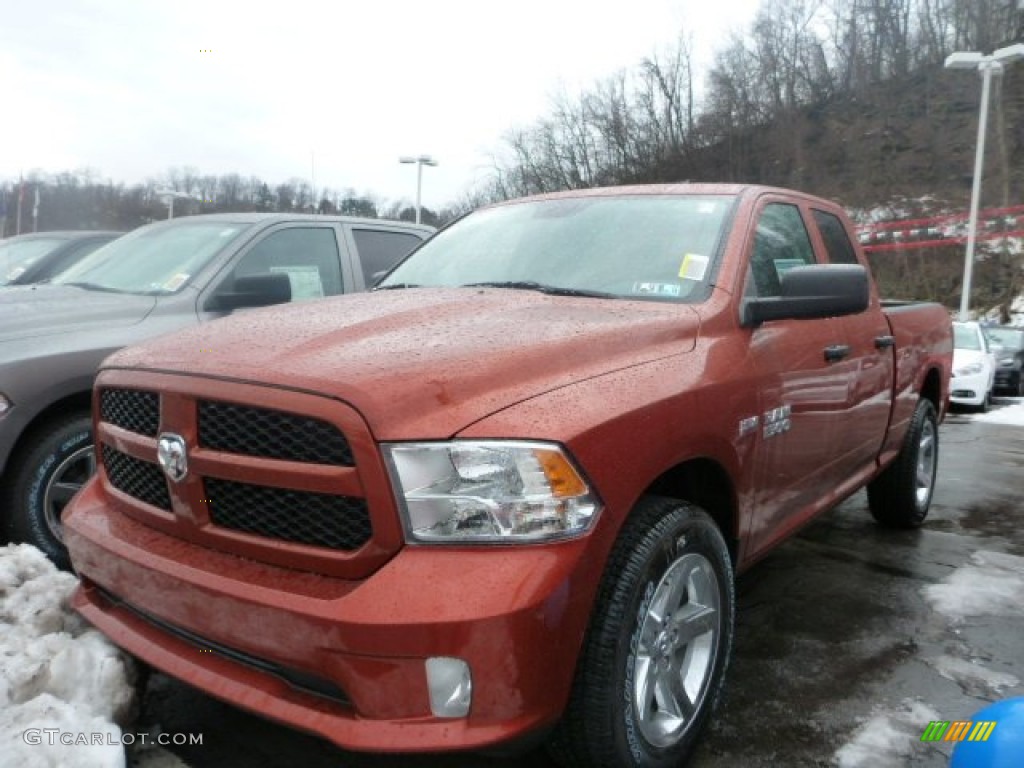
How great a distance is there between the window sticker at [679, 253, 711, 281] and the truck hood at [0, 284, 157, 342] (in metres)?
2.68

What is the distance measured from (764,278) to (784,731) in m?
1.63

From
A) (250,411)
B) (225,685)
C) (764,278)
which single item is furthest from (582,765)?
(764,278)

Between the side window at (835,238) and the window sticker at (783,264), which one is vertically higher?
the side window at (835,238)

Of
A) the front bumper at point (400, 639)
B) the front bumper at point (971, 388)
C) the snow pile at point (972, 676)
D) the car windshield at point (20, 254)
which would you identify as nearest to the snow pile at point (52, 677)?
the front bumper at point (400, 639)

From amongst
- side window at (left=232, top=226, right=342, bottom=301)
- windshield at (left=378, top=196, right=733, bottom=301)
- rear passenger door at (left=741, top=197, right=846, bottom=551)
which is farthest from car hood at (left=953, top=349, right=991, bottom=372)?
windshield at (left=378, top=196, right=733, bottom=301)

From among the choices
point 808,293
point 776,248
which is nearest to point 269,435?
point 808,293

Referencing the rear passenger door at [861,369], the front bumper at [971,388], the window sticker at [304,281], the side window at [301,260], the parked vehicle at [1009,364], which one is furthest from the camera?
the parked vehicle at [1009,364]

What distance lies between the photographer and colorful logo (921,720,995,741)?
1938 mm

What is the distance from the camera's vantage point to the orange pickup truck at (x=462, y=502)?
177 cm

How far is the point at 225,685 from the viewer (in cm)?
195

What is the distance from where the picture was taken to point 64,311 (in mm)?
3863

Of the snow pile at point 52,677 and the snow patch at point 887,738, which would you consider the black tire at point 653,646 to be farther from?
the snow pile at point 52,677

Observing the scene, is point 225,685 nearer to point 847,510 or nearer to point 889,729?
point 889,729

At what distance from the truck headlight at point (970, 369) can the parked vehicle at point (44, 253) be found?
11.8 metres
